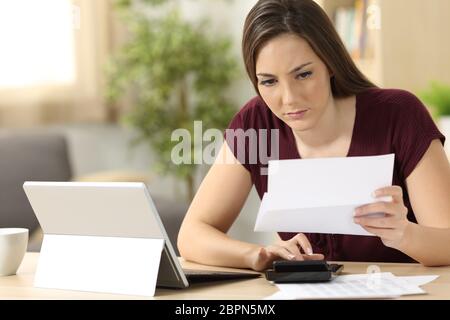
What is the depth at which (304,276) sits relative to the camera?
56.4 inches

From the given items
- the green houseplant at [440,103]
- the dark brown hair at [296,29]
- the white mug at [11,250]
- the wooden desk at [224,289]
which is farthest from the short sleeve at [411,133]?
the green houseplant at [440,103]

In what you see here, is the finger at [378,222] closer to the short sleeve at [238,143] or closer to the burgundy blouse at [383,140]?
the burgundy blouse at [383,140]

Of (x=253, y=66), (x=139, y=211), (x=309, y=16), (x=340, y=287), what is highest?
(x=309, y=16)

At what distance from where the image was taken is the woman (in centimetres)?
165

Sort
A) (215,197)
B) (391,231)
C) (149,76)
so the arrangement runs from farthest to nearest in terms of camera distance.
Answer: (149,76), (215,197), (391,231)

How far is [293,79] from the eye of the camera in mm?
1725

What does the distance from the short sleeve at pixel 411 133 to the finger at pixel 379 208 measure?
403 mm

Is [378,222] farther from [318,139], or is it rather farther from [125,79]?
[125,79]

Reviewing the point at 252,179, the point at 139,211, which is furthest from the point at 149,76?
the point at 139,211

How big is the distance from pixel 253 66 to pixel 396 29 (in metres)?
1.89

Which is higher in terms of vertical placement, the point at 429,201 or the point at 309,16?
the point at 309,16

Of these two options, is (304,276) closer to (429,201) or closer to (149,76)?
(429,201)

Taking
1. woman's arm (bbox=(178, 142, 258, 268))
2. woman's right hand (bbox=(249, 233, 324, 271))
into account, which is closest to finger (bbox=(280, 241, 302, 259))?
woman's right hand (bbox=(249, 233, 324, 271))

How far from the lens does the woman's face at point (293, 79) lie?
1.72 metres
